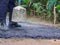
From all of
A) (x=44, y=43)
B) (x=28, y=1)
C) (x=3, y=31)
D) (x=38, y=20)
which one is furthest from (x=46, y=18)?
(x=44, y=43)

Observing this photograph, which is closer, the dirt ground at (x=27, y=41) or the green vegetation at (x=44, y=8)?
the dirt ground at (x=27, y=41)

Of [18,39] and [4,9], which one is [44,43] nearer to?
[18,39]

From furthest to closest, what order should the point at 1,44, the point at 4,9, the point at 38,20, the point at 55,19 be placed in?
1. the point at 38,20
2. the point at 55,19
3. the point at 4,9
4. the point at 1,44

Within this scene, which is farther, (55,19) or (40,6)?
(40,6)

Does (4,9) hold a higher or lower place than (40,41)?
higher

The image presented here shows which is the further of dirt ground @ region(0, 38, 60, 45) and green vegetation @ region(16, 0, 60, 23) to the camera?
green vegetation @ region(16, 0, 60, 23)

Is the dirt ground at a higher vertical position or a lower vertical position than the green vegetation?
lower

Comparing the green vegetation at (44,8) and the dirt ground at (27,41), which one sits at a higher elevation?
the green vegetation at (44,8)

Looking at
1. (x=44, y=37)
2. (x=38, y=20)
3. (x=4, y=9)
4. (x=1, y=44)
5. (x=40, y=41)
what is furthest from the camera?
(x=38, y=20)

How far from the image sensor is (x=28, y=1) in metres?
7.91

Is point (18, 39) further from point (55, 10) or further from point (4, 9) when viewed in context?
point (55, 10)

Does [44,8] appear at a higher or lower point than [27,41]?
higher

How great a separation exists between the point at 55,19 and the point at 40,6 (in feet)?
2.75

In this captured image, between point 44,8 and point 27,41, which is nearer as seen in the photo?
point 27,41
